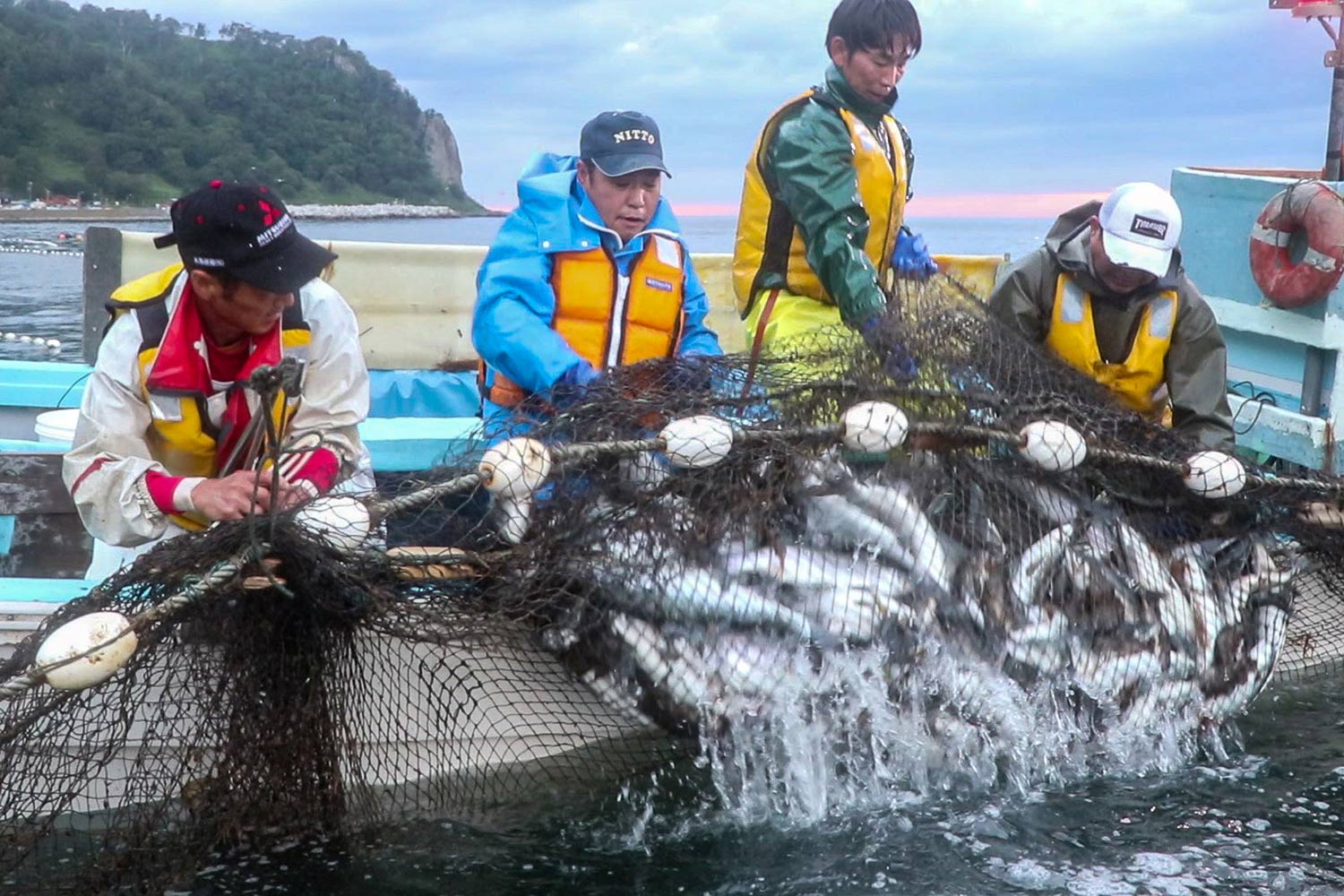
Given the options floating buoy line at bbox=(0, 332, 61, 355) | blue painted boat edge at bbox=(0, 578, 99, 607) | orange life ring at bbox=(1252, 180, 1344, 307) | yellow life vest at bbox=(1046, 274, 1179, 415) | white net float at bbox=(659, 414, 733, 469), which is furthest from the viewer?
floating buoy line at bbox=(0, 332, 61, 355)

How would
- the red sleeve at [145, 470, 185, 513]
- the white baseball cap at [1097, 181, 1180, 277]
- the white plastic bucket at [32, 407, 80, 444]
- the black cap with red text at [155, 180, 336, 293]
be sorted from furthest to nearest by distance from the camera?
the white plastic bucket at [32, 407, 80, 444] < the white baseball cap at [1097, 181, 1180, 277] < the red sleeve at [145, 470, 185, 513] < the black cap with red text at [155, 180, 336, 293]

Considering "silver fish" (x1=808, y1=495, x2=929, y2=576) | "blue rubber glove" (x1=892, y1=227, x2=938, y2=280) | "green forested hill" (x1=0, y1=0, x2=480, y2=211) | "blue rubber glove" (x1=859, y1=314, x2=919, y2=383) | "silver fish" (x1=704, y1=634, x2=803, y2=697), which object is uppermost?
"green forested hill" (x1=0, y1=0, x2=480, y2=211)

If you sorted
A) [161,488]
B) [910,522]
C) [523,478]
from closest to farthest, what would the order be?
[161,488]
[523,478]
[910,522]

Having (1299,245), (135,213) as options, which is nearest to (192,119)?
(135,213)

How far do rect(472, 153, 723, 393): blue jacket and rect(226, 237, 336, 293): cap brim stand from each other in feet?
3.36

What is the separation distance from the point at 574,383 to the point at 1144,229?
2.53 metres

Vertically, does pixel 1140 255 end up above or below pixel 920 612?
above

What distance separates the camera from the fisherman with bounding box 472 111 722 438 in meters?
4.85

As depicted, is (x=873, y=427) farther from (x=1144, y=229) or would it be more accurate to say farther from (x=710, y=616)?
(x=1144, y=229)

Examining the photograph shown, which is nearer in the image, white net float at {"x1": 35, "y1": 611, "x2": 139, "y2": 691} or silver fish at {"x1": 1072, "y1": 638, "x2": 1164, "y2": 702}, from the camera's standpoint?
white net float at {"x1": 35, "y1": 611, "x2": 139, "y2": 691}

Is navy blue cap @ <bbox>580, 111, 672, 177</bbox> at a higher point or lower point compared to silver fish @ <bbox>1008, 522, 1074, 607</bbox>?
higher

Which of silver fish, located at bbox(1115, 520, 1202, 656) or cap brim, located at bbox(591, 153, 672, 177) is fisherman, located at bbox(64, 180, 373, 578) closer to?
cap brim, located at bbox(591, 153, 672, 177)

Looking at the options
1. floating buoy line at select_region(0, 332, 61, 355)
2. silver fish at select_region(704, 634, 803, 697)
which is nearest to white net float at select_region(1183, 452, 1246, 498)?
silver fish at select_region(704, 634, 803, 697)

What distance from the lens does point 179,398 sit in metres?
3.99
